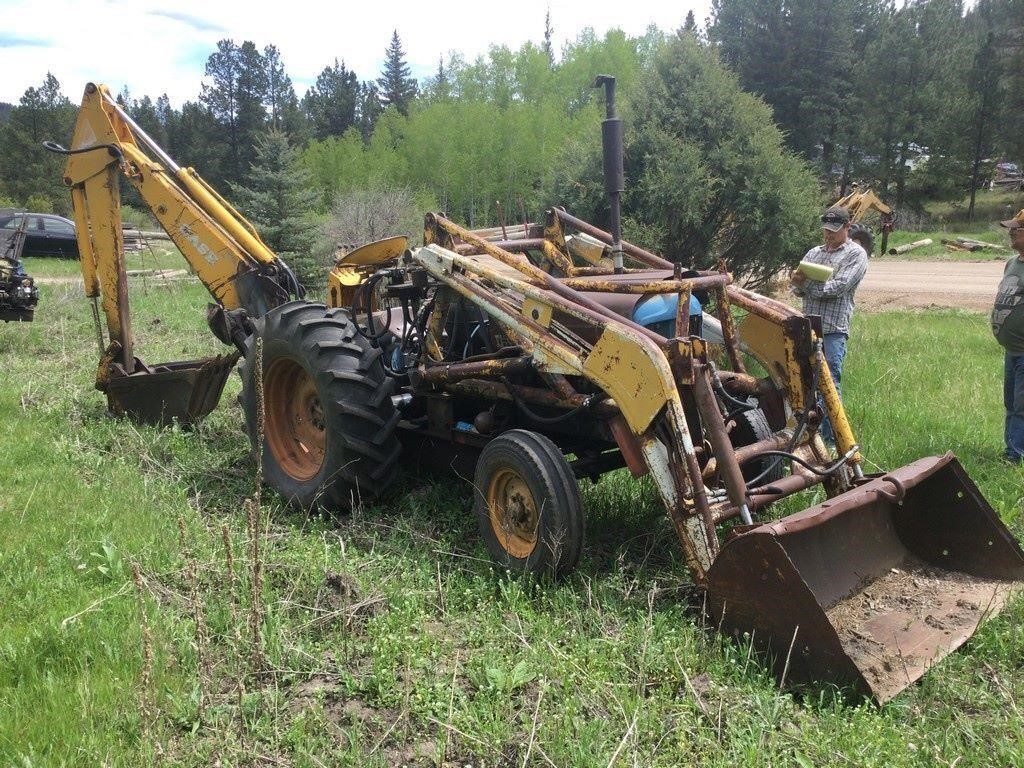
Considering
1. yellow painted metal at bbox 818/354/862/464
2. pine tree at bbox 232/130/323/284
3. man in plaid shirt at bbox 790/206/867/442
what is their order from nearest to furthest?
1. yellow painted metal at bbox 818/354/862/464
2. man in plaid shirt at bbox 790/206/867/442
3. pine tree at bbox 232/130/323/284

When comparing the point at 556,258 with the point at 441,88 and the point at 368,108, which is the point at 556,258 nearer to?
the point at 441,88

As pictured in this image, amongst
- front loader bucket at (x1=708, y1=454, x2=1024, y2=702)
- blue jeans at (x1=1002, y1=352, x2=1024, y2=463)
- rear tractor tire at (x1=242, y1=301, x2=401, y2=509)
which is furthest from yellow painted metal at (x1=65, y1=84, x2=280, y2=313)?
blue jeans at (x1=1002, y1=352, x2=1024, y2=463)

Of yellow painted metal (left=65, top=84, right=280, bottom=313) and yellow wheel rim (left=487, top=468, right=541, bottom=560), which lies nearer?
yellow wheel rim (left=487, top=468, right=541, bottom=560)

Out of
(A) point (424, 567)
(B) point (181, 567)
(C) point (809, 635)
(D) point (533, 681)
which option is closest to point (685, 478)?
(C) point (809, 635)

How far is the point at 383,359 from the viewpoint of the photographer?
557 centimetres

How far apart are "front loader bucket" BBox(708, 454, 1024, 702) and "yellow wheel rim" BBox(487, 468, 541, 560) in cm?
106

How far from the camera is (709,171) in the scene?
30.3 ft

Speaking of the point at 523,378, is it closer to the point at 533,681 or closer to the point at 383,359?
the point at 383,359

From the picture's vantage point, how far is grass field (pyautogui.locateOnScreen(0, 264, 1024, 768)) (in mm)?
2854

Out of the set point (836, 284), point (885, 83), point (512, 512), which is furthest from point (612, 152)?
point (885, 83)

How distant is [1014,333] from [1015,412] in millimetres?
562

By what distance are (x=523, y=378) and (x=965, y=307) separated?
489 inches

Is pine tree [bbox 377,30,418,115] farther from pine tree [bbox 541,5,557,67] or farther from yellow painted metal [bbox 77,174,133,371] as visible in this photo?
yellow painted metal [bbox 77,174,133,371]

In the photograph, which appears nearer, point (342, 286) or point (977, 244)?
point (342, 286)
